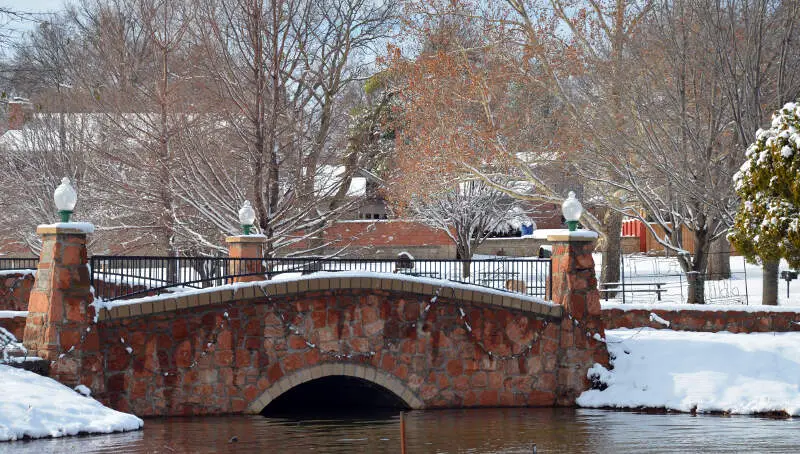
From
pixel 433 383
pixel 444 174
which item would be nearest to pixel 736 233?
pixel 433 383

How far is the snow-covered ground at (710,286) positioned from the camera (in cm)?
2306

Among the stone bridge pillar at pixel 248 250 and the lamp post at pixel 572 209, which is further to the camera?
the stone bridge pillar at pixel 248 250

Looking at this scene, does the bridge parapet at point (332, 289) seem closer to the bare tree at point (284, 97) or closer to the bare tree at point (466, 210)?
the bare tree at point (284, 97)

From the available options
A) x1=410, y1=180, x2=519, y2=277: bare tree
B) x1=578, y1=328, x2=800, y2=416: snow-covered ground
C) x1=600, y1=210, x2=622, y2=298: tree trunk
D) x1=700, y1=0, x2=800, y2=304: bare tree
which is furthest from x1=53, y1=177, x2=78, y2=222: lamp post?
x1=410, y1=180, x2=519, y2=277: bare tree

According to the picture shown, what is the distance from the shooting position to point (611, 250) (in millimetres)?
25938

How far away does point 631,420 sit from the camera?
1463 cm

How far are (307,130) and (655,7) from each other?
24.5 feet

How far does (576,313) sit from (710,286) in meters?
11.2

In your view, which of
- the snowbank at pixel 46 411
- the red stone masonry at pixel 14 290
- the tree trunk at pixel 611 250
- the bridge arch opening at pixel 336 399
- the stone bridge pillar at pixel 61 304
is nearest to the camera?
the snowbank at pixel 46 411

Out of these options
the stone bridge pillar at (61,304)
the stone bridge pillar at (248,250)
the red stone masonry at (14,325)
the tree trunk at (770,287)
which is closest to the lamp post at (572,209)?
the stone bridge pillar at (248,250)

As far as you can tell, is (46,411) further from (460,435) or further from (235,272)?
(235,272)

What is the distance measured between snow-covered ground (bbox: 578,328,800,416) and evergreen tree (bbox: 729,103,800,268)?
60.5 inches

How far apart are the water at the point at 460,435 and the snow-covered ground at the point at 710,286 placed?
4886 millimetres

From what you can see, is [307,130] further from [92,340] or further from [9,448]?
[9,448]
